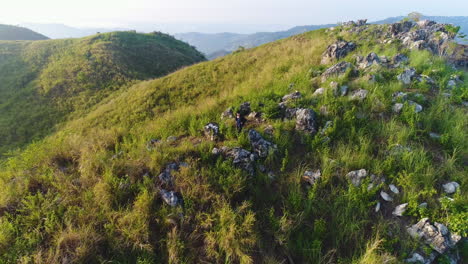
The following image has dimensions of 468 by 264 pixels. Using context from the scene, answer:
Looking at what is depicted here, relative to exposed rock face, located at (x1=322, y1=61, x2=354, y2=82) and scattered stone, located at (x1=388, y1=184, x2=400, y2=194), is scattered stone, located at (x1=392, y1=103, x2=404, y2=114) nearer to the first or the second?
exposed rock face, located at (x1=322, y1=61, x2=354, y2=82)

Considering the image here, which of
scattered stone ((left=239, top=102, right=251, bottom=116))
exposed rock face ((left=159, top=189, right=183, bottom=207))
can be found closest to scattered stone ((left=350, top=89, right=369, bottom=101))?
scattered stone ((left=239, top=102, right=251, bottom=116))

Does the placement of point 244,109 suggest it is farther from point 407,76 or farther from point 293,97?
point 407,76

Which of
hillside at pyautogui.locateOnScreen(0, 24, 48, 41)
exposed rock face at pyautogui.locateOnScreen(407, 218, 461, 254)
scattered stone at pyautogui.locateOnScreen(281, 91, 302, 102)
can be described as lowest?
exposed rock face at pyautogui.locateOnScreen(407, 218, 461, 254)

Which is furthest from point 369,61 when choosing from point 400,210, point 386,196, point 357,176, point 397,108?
point 400,210

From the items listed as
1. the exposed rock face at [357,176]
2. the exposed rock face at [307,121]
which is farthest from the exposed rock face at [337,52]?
the exposed rock face at [357,176]

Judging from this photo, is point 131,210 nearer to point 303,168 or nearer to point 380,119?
point 303,168

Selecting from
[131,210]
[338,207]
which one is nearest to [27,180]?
[131,210]
